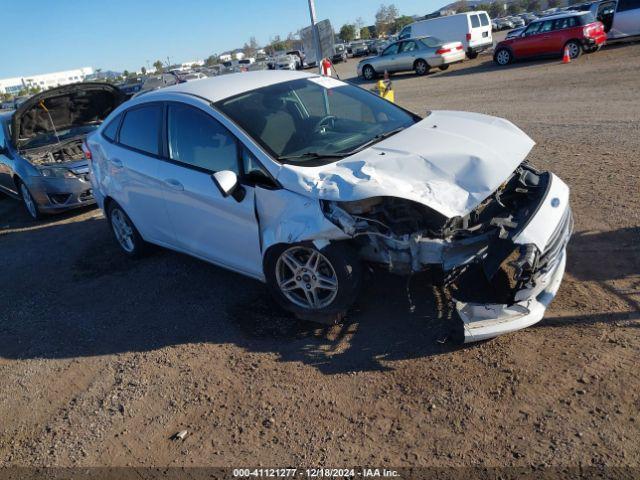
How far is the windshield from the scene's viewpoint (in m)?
4.11

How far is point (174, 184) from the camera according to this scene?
4590 millimetres

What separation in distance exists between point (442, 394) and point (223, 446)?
1.31 metres

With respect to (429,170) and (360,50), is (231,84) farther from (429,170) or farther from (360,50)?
(360,50)

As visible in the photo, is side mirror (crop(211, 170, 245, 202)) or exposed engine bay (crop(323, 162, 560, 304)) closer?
exposed engine bay (crop(323, 162, 560, 304))

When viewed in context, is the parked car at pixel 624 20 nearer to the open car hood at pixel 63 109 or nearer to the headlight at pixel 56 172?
the open car hood at pixel 63 109

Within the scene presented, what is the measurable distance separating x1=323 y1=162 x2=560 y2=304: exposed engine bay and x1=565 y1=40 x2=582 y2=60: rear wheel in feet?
61.1

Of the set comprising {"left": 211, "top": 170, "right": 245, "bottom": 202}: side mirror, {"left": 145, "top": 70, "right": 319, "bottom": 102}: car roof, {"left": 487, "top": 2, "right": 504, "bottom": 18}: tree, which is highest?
{"left": 487, "top": 2, "right": 504, "bottom": 18}: tree

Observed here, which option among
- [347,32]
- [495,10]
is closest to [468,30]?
[347,32]

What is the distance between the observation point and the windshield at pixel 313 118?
13.5 ft

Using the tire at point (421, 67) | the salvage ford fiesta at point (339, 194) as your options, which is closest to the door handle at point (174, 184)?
the salvage ford fiesta at point (339, 194)

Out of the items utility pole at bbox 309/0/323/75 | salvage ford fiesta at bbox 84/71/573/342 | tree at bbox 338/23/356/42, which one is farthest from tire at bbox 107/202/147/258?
tree at bbox 338/23/356/42

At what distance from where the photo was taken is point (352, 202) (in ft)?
11.7

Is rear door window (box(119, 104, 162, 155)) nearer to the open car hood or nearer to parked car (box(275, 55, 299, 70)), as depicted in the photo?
the open car hood

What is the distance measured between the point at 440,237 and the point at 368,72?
2380cm
